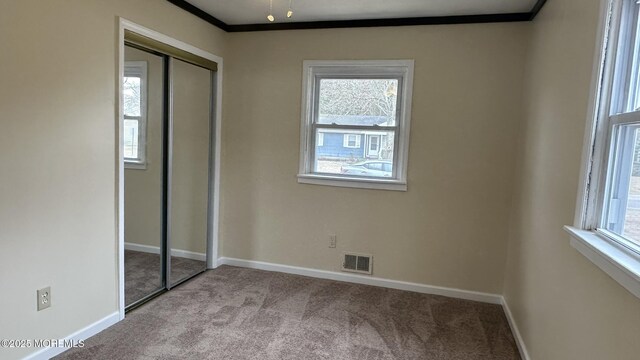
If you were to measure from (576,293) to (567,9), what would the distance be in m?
1.48

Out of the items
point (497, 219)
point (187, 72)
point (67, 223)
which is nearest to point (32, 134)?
point (67, 223)

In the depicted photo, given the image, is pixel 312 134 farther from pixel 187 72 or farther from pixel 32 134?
pixel 32 134

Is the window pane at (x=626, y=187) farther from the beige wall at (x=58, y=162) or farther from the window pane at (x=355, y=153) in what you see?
the beige wall at (x=58, y=162)

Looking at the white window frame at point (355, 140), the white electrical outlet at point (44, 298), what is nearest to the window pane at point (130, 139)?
the white electrical outlet at point (44, 298)

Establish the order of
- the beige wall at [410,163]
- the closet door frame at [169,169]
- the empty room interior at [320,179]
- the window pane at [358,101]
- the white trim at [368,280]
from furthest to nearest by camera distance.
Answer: the window pane at [358,101]
the white trim at [368,280]
the beige wall at [410,163]
the closet door frame at [169,169]
the empty room interior at [320,179]

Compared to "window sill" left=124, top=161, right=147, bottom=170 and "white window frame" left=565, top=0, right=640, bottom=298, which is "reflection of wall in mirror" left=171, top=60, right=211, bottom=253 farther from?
"white window frame" left=565, top=0, right=640, bottom=298

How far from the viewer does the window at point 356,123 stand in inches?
131

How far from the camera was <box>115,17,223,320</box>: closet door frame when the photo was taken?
2506 mm

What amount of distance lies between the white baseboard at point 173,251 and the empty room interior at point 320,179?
1 centimetres

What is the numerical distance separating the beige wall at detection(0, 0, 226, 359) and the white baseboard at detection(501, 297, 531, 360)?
9.02ft

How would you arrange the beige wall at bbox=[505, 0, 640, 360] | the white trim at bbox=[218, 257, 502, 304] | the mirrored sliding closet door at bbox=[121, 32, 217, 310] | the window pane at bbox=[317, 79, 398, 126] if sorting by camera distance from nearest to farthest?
1. the beige wall at bbox=[505, 0, 640, 360]
2. the mirrored sliding closet door at bbox=[121, 32, 217, 310]
3. the white trim at bbox=[218, 257, 502, 304]
4. the window pane at bbox=[317, 79, 398, 126]

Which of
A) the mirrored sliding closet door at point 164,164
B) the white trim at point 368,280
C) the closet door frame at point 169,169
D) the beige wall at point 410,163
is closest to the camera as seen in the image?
the closet door frame at point 169,169

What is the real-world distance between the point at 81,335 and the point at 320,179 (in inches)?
84.8

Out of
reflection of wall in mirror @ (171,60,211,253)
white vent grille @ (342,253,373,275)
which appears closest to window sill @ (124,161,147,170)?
reflection of wall in mirror @ (171,60,211,253)
